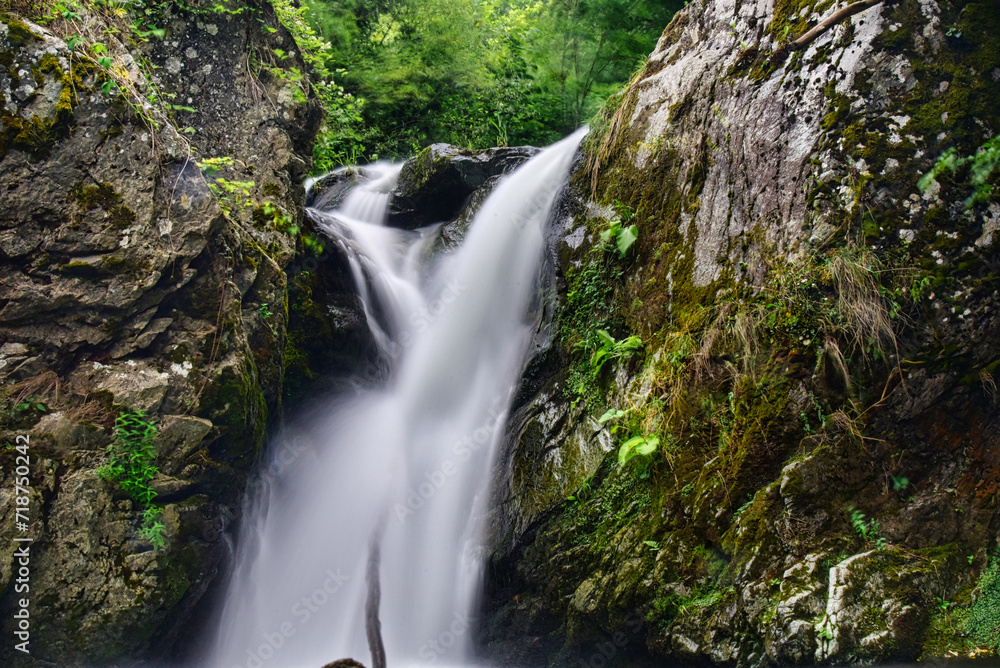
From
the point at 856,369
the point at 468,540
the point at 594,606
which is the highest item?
the point at 856,369

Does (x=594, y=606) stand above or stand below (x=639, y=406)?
below

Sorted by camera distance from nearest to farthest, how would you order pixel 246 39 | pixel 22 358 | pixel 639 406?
pixel 22 358, pixel 639 406, pixel 246 39

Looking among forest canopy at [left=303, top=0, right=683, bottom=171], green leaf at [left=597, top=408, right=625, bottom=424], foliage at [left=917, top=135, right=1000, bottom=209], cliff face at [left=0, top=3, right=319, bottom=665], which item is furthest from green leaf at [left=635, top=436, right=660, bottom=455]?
forest canopy at [left=303, top=0, right=683, bottom=171]

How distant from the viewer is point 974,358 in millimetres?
2967

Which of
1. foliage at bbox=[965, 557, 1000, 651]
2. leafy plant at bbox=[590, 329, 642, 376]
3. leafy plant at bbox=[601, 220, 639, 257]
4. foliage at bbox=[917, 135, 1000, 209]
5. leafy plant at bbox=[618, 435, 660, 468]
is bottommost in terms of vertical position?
foliage at bbox=[965, 557, 1000, 651]

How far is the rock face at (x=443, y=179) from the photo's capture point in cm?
759

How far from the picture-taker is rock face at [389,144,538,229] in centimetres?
759

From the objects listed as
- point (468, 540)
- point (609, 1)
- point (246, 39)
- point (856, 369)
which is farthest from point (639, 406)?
point (609, 1)

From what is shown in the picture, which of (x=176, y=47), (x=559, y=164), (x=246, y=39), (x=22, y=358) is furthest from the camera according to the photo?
(x=559, y=164)

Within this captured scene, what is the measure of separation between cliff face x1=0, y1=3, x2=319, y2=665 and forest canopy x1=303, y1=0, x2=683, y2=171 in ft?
21.9

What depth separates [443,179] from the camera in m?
7.70

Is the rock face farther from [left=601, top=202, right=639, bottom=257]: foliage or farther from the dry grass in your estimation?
the dry grass

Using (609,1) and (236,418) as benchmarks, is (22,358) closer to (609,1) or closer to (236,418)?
(236,418)

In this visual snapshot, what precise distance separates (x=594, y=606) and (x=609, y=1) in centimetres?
933
